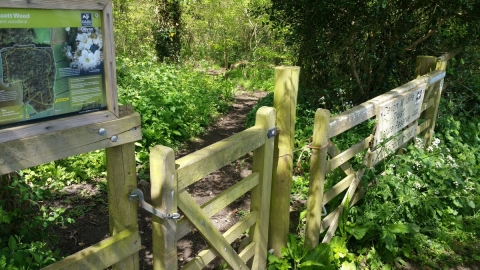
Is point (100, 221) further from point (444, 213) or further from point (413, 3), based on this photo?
point (413, 3)

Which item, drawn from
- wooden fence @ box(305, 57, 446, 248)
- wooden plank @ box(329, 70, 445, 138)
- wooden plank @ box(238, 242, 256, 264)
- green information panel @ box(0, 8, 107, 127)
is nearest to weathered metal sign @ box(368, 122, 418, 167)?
wooden fence @ box(305, 57, 446, 248)

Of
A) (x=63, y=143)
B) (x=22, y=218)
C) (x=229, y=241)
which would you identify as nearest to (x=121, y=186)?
(x=63, y=143)

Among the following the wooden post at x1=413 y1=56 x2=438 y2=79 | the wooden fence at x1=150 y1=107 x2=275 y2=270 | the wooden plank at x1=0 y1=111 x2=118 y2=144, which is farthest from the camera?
the wooden post at x1=413 y1=56 x2=438 y2=79

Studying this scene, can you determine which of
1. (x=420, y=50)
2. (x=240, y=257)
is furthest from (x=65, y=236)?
(x=420, y=50)

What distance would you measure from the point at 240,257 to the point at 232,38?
1565 centimetres

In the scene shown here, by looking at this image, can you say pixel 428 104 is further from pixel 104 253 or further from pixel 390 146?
pixel 104 253

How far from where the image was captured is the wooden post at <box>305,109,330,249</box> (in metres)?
3.11

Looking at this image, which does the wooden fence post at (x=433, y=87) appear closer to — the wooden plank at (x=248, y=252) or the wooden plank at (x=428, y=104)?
the wooden plank at (x=428, y=104)

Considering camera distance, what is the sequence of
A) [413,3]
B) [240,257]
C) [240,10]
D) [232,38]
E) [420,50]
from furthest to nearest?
[232,38], [240,10], [420,50], [413,3], [240,257]

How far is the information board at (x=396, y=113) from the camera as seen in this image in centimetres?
388

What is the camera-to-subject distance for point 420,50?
23.5ft

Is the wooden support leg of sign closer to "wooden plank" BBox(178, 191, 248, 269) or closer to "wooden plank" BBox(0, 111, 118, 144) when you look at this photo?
"wooden plank" BBox(0, 111, 118, 144)

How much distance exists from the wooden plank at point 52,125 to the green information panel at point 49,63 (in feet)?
0.09

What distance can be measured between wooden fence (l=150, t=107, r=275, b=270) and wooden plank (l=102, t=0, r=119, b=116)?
0.38m
